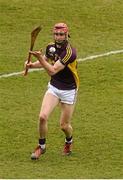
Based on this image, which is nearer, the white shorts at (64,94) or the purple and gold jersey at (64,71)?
the purple and gold jersey at (64,71)

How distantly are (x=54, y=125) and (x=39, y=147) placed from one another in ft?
6.13

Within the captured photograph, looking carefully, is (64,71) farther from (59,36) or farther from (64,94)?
(59,36)

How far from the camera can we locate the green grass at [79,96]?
11.7 m

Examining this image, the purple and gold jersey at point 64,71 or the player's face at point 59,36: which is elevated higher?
the player's face at point 59,36

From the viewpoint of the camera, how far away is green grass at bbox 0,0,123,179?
1172 centimetres

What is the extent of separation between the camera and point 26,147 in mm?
12586

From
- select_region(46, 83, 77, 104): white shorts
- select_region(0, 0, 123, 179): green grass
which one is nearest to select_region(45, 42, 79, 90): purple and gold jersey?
select_region(46, 83, 77, 104): white shorts

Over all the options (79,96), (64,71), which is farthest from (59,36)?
(79,96)

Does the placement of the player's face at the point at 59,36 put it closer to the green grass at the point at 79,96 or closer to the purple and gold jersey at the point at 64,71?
the purple and gold jersey at the point at 64,71

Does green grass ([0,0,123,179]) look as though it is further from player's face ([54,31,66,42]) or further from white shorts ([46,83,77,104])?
player's face ([54,31,66,42])

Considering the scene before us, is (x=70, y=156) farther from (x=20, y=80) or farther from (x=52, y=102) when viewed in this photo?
(x=20, y=80)

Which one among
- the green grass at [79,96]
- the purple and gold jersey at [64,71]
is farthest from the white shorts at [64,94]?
the green grass at [79,96]

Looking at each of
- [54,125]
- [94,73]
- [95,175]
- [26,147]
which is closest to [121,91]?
[94,73]

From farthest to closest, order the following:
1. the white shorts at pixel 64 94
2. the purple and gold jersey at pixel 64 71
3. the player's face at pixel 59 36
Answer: the white shorts at pixel 64 94, the purple and gold jersey at pixel 64 71, the player's face at pixel 59 36
